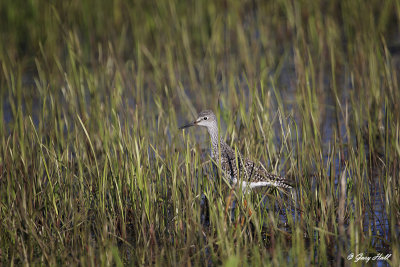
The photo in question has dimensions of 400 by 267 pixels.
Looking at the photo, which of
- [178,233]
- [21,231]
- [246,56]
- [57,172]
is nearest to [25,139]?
[57,172]

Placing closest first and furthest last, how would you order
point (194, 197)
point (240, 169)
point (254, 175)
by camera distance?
point (194, 197) → point (254, 175) → point (240, 169)

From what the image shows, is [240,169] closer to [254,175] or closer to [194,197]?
[254,175]

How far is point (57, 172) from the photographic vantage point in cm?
645

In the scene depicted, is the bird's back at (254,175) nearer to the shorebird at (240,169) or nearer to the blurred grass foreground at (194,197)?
the shorebird at (240,169)

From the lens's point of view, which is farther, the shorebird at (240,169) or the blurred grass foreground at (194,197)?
the shorebird at (240,169)

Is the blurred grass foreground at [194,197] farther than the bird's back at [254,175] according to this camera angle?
No

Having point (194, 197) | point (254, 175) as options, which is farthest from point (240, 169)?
point (194, 197)

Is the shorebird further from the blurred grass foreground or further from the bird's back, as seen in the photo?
the blurred grass foreground

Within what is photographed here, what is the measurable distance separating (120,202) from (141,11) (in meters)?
7.62

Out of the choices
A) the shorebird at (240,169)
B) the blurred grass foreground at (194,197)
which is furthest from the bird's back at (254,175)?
the blurred grass foreground at (194,197)

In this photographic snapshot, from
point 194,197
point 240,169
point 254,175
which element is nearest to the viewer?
point 194,197

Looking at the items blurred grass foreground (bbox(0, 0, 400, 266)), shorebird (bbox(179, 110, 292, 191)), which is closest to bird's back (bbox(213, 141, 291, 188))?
shorebird (bbox(179, 110, 292, 191))

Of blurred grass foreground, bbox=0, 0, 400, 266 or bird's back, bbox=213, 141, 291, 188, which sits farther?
bird's back, bbox=213, 141, 291, 188

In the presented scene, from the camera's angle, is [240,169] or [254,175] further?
[240,169]
